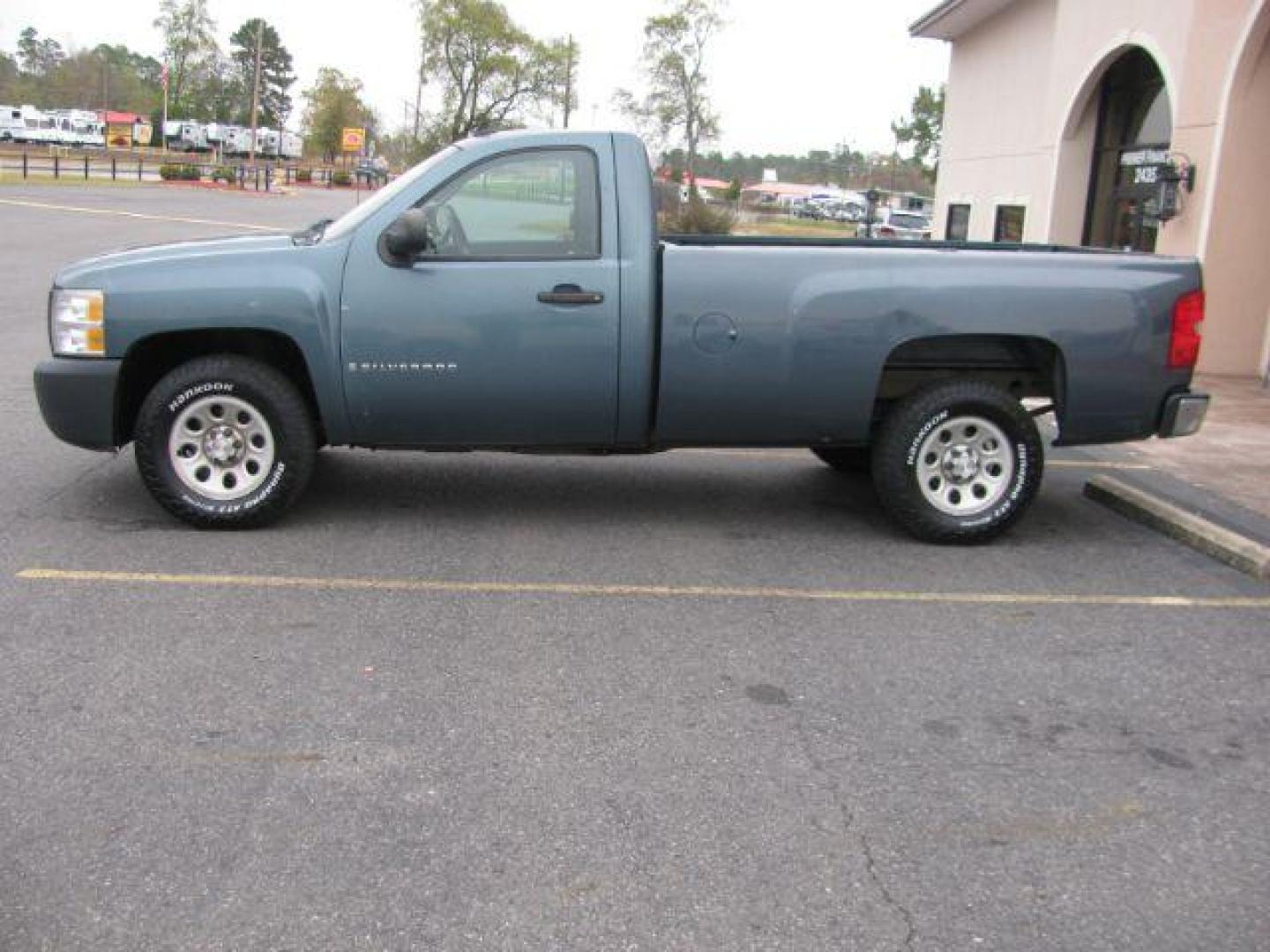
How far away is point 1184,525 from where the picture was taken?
6.85 meters

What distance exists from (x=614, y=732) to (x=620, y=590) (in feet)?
5.06

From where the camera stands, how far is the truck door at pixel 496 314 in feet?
20.1

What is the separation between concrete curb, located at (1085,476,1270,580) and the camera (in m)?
6.31

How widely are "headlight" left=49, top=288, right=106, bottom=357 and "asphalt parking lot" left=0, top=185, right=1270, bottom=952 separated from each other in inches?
35.0

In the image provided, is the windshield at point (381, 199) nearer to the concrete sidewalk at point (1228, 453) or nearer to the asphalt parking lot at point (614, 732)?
the asphalt parking lot at point (614, 732)

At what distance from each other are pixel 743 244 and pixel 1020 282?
167cm

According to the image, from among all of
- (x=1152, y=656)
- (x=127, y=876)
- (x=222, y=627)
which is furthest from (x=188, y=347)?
(x=1152, y=656)

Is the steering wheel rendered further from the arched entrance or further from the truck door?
the arched entrance

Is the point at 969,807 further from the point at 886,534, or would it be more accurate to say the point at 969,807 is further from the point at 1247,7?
the point at 1247,7

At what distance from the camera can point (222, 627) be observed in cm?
502

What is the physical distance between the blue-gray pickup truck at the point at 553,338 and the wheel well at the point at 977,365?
0.15 ft

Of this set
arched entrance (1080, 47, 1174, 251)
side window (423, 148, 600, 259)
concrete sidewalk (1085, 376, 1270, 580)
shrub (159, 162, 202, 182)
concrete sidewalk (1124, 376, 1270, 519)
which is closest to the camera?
side window (423, 148, 600, 259)

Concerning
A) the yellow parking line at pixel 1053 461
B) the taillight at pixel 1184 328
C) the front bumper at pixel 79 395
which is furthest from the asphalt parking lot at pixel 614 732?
the yellow parking line at pixel 1053 461

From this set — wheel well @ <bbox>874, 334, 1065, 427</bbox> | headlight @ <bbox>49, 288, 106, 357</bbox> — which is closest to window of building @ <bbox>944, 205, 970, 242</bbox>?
wheel well @ <bbox>874, 334, 1065, 427</bbox>
